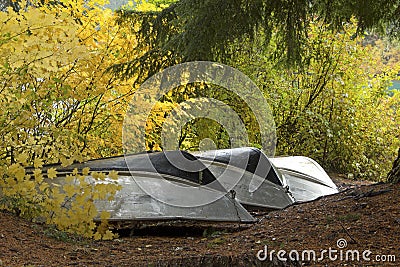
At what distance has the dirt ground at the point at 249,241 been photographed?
7.47 feet

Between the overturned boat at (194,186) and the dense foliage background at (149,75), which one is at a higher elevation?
the dense foliage background at (149,75)

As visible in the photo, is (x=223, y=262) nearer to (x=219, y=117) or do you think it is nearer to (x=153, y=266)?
(x=153, y=266)

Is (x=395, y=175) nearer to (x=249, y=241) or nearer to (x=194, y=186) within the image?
(x=249, y=241)

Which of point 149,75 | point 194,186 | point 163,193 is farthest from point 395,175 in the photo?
point 149,75

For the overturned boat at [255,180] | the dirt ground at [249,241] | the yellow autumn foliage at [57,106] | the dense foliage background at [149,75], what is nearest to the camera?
the dirt ground at [249,241]

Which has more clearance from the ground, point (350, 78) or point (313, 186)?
point (350, 78)

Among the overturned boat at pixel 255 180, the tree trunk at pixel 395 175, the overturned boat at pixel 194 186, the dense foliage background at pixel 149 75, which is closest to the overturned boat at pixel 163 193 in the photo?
the overturned boat at pixel 194 186

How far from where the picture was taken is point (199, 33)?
345 centimetres

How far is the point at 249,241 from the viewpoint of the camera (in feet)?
9.61

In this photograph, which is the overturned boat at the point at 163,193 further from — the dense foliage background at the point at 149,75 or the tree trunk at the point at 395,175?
the tree trunk at the point at 395,175

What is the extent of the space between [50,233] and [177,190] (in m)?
1.06

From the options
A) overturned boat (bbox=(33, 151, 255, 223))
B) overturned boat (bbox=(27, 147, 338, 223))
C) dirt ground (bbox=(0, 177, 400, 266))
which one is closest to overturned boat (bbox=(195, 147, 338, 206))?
overturned boat (bbox=(27, 147, 338, 223))

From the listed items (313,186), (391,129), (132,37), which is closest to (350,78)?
(391,129)

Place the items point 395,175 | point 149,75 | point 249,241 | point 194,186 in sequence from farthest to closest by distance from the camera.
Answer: point 149,75 → point 194,186 → point 395,175 → point 249,241
